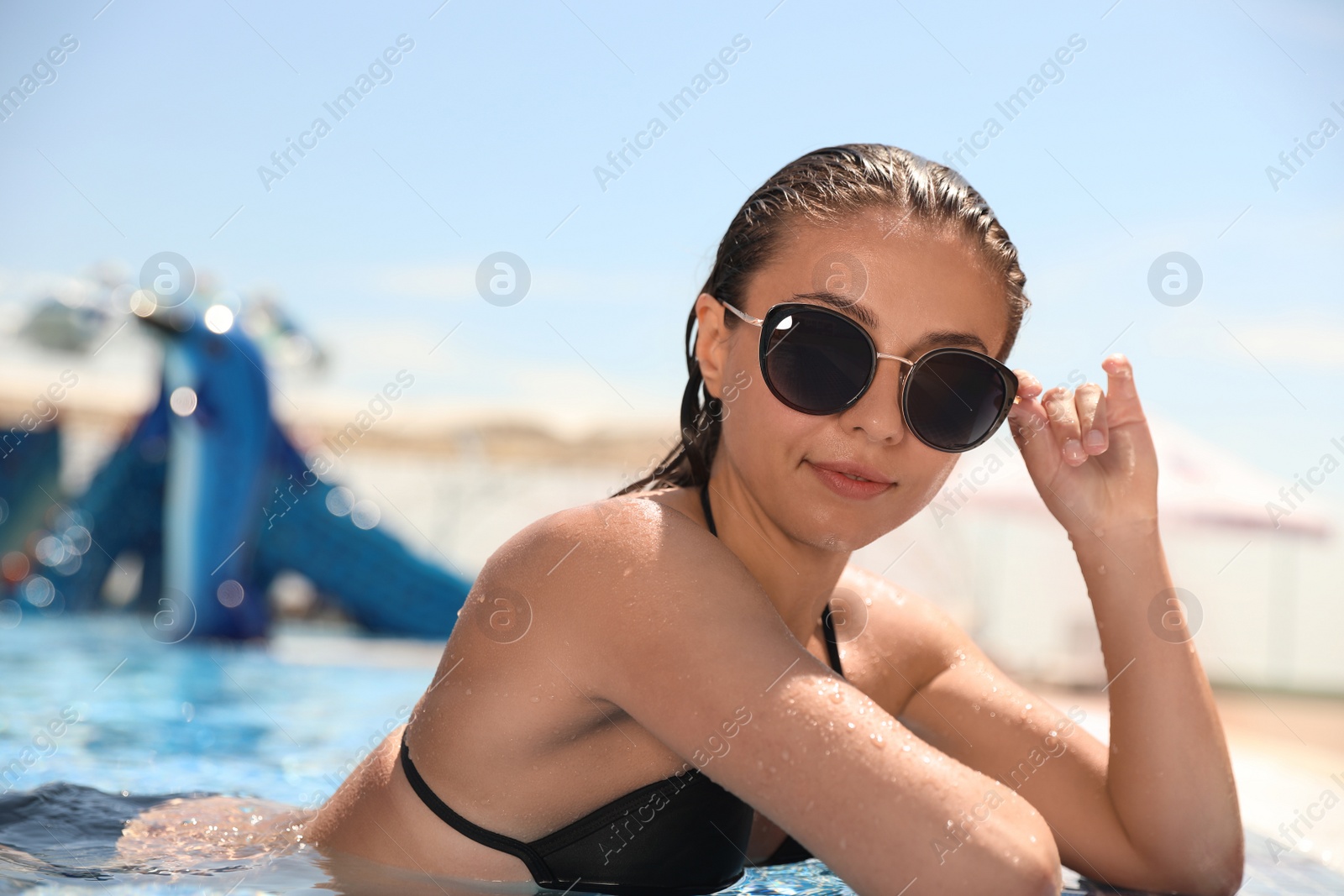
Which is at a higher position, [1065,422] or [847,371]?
[1065,422]

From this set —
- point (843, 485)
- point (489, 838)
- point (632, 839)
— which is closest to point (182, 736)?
point (489, 838)

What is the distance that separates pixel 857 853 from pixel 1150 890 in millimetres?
1159

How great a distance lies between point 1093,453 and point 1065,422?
9 centimetres

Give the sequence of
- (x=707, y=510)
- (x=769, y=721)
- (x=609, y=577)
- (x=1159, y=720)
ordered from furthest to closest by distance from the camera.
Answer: (x=1159, y=720) < (x=707, y=510) < (x=609, y=577) < (x=769, y=721)

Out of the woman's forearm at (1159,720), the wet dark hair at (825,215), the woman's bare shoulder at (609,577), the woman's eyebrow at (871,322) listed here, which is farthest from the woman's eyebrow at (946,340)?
the woman's forearm at (1159,720)

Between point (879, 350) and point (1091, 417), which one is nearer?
point (879, 350)

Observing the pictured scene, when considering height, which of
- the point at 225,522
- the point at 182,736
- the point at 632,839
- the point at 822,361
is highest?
the point at 822,361

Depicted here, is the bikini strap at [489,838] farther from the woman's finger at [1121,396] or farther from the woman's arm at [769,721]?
the woman's finger at [1121,396]

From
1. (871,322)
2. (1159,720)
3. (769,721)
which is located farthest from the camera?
(1159,720)

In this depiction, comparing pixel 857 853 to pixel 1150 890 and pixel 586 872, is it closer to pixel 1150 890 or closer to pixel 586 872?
pixel 586 872

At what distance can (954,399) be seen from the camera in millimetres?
1851

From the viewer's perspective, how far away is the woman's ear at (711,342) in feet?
6.79

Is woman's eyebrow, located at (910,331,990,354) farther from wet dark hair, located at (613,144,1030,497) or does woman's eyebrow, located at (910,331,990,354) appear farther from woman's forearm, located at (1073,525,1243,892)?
woman's forearm, located at (1073,525,1243,892)

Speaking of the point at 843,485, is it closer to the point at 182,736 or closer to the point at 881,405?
the point at 881,405
